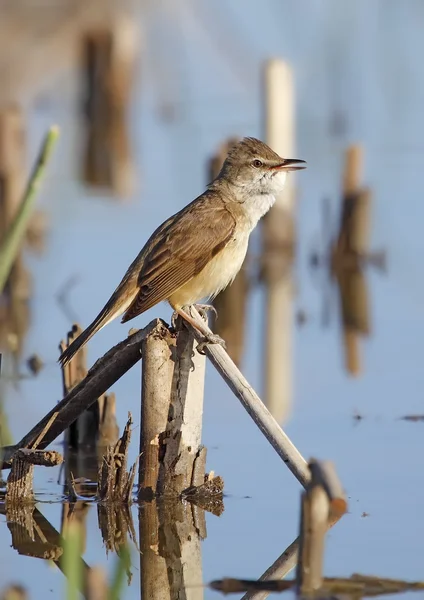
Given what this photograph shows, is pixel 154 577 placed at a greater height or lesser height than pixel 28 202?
lesser

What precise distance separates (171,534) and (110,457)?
52cm

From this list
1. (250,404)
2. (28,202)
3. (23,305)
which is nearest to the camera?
(28,202)

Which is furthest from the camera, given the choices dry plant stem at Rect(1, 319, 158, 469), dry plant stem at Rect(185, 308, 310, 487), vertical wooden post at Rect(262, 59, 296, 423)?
vertical wooden post at Rect(262, 59, 296, 423)

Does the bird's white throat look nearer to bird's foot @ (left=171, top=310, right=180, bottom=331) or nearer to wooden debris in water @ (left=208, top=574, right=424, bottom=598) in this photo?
bird's foot @ (left=171, top=310, right=180, bottom=331)

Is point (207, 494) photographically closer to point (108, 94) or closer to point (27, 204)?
point (27, 204)

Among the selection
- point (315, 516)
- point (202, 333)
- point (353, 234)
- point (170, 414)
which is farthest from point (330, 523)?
point (353, 234)

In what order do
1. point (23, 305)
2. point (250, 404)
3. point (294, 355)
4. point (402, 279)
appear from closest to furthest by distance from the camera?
point (250, 404), point (294, 355), point (23, 305), point (402, 279)

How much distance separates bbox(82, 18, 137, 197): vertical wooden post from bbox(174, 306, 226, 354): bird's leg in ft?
35.0

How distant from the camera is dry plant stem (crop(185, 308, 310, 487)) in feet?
19.1

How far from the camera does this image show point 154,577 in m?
5.97

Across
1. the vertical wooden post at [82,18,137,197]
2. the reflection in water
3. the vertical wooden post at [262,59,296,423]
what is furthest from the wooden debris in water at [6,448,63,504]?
the vertical wooden post at [82,18,137,197]

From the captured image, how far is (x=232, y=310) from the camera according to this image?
11820mm

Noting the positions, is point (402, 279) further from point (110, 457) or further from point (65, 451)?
point (110, 457)

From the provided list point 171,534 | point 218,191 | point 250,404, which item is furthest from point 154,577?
point 218,191
